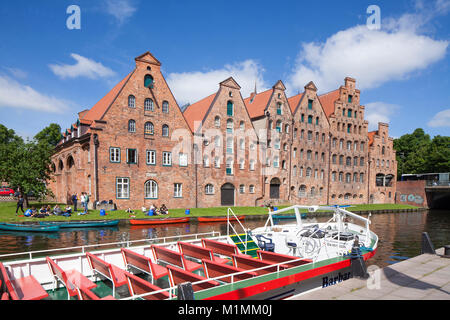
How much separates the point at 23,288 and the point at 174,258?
14.8 feet

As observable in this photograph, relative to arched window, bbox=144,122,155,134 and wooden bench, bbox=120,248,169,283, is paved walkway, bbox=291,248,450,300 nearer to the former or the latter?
wooden bench, bbox=120,248,169,283

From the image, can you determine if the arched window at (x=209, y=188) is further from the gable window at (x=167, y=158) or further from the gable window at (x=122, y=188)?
the gable window at (x=122, y=188)

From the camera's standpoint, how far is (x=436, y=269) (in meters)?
11.5

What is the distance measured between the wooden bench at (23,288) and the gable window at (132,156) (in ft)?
84.9

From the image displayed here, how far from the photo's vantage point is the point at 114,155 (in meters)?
33.2

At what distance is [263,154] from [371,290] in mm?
35570

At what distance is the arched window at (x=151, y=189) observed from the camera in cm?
3525

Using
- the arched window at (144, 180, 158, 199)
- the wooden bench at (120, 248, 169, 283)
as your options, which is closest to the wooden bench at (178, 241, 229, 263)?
the wooden bench at (120, 248, 169, 283)

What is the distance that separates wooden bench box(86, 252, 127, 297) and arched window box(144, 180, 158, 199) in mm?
25285

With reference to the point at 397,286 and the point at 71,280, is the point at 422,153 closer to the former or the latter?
the point at 397,286

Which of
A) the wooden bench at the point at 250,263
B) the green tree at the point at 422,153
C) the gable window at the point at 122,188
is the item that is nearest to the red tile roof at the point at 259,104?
the gable window at the point at 122,188

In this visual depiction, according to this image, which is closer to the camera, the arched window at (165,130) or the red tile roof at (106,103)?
the red tile roof at (106,103)

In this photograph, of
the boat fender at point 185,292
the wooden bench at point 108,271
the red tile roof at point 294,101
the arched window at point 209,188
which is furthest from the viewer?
the red tile roof at point 294,101
